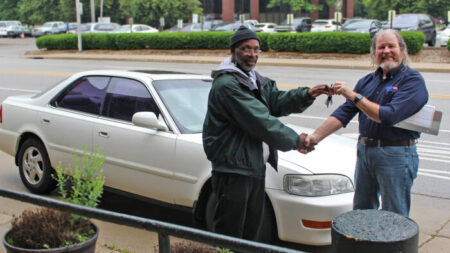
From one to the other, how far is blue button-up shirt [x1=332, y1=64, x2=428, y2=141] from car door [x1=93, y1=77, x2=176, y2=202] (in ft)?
6.32

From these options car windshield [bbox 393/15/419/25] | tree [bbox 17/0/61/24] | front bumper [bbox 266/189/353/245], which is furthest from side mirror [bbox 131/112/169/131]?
tree [bbox 17/0/61/24]

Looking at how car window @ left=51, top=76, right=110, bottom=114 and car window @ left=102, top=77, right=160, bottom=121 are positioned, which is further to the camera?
car window @ left=51, top=76, right=110, bottom=114

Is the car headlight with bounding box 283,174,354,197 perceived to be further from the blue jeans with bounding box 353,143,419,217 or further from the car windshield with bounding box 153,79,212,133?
the car windshield with bounding box 153,79,212,133

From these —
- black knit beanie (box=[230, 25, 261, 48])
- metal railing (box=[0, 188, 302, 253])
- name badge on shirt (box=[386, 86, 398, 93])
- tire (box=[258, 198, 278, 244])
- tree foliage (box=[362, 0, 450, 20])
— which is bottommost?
tire (box=[258, 198, 278, 244])

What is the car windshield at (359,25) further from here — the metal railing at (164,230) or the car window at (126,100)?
the metal railing at (164,230)

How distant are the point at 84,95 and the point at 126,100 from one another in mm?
681

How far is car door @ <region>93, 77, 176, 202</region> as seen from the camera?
16.6 ft

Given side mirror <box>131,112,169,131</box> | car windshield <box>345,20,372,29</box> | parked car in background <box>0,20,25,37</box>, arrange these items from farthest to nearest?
parked car in background <box>0,20,25,37</box> → car windshield <box>345,20,372,29</box> → side mirror <box>131,112,169,131</box>

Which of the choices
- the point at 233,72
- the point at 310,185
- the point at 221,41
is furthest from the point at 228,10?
the point at 233,72

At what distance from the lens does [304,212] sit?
433 cm

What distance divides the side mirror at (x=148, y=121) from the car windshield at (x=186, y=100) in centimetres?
17

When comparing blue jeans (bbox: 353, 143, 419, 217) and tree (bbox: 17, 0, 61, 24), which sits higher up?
tree (bbox: 17, 0, 61, 24)

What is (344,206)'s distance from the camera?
4.37 m

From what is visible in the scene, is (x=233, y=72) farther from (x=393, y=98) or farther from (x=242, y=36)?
(x=393, y=98)
